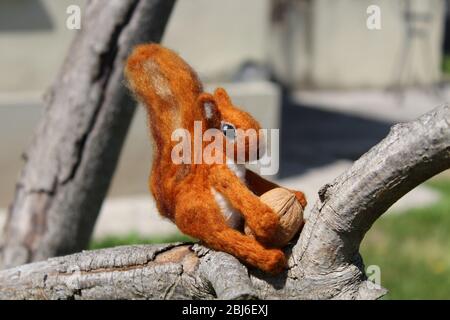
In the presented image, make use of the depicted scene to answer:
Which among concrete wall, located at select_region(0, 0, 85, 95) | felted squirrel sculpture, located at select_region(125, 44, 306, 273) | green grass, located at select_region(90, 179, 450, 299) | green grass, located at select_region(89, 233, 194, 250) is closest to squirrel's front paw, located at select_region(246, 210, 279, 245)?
felted squirrel sculpture, located at select_region(125, 44, 306, 273)

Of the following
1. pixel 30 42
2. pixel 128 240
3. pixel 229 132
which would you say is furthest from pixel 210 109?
pixel 30 42

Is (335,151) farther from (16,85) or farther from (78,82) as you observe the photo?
(78,82)

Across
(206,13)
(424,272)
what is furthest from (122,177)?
(424,272)

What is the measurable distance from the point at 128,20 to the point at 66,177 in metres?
0.47

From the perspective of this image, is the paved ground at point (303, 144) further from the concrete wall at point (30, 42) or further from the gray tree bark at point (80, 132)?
the gray tree bark at point (80, 132)

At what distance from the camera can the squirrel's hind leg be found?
1.33 m

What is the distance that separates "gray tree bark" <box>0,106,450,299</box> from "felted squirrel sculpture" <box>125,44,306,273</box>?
1.7 inches

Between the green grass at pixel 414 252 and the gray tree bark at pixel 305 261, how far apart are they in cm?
223

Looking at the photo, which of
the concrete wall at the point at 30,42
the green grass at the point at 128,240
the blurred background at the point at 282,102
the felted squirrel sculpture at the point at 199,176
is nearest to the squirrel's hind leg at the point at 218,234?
the felted squirrel sculpture at the point at 199,176

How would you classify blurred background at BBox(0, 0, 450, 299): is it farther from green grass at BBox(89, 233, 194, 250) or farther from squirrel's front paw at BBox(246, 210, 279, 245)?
squirrel's front paw at BBox(246, 210, 279, 245)

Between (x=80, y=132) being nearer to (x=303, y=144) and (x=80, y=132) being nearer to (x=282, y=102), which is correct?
(x=303, y=144)

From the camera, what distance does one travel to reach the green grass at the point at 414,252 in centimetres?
383

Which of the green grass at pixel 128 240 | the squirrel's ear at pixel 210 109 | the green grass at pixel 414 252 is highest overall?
the squirrel's ear at pixel 210 109

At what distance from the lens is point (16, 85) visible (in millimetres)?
5199
